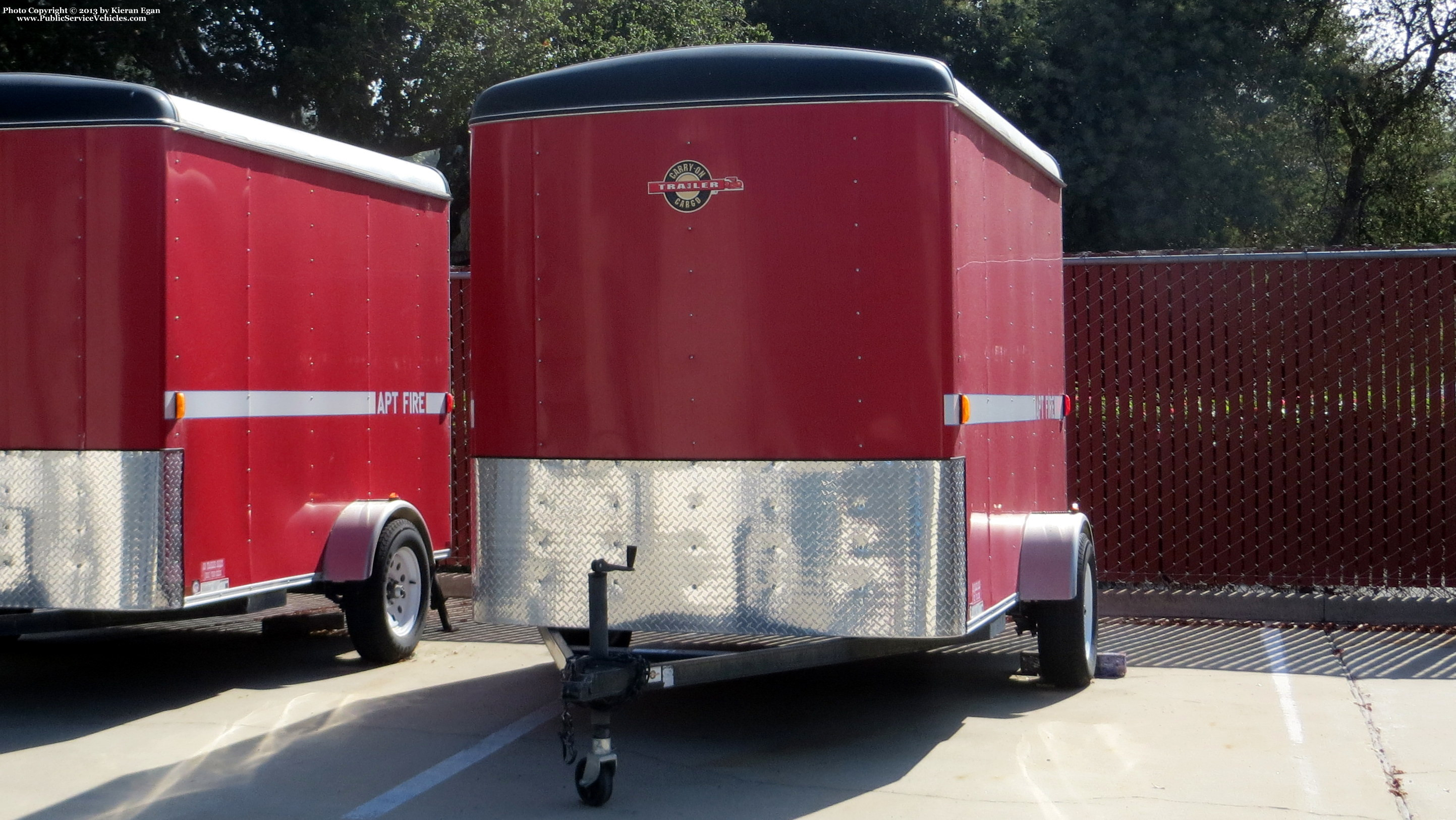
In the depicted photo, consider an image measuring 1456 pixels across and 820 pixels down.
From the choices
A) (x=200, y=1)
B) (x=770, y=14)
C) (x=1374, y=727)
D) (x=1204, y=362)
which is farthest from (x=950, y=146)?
(x=770, y=14)

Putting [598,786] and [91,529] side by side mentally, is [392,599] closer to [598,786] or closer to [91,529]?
[91,529]

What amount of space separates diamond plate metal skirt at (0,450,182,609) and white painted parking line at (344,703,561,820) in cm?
168

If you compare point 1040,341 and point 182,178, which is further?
point 1040,341

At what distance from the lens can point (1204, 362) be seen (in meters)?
10.0

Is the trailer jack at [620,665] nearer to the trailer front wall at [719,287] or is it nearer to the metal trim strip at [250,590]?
the trailer front wall at [719,287]

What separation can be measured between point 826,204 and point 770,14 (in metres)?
29.0

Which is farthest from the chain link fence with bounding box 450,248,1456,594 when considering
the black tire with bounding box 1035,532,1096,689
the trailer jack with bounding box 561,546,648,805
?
the trailer jack with bounding box 561,546,648,805

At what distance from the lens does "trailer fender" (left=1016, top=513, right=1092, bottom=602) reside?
22.9ft

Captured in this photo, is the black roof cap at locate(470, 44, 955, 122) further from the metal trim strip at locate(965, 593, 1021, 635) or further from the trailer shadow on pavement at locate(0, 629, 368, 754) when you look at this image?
the trailer shadow on pavement at locate(0, 629, 368, 754)

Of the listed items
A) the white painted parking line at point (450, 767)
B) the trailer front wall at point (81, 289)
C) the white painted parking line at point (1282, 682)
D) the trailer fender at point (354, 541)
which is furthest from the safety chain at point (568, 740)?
the white painted parking line at point (1282, 682)

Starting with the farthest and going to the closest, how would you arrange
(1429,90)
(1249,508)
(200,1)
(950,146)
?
(1429,90)
(200,1)
(1249,508)
(950,146)

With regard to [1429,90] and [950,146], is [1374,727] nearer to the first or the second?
[950,146]

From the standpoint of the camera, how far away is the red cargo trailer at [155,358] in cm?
691

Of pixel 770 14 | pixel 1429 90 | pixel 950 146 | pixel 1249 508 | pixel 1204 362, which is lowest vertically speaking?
pixel 1249 508
